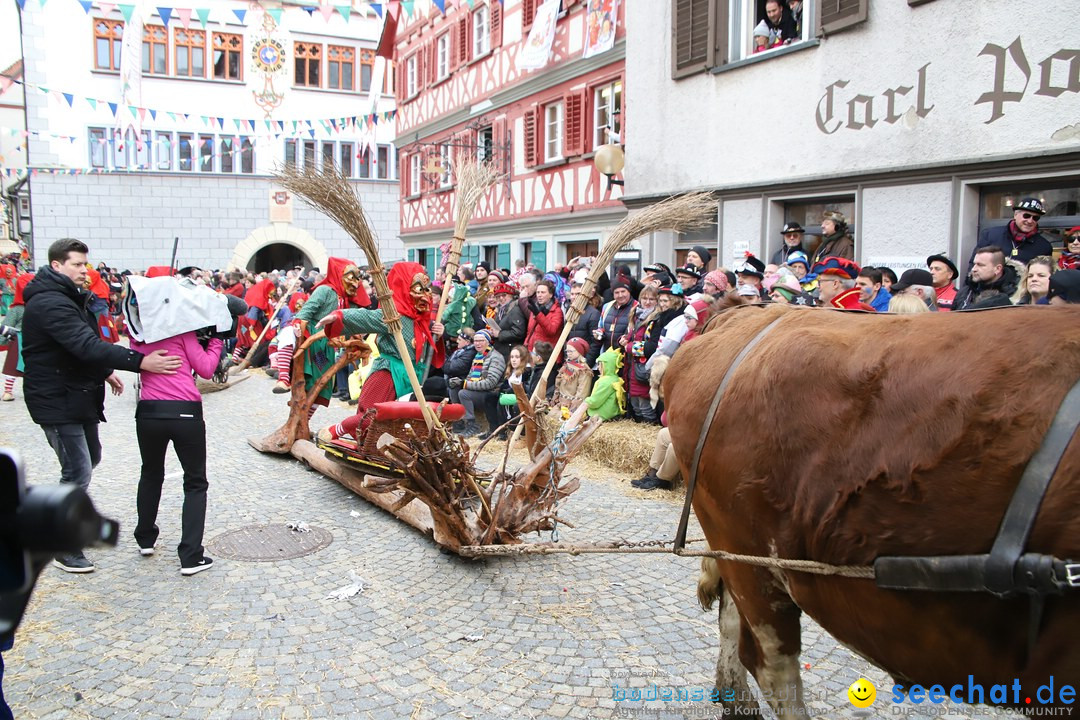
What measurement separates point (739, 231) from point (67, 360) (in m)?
8.39

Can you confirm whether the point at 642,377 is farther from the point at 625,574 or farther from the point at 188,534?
the point at 188,534

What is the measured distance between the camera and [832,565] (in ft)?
Result: 7.11

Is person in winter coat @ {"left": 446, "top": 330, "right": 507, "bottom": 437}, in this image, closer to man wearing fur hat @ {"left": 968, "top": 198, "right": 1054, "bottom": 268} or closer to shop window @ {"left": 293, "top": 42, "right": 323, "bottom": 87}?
man wearing fur hat @ {"left": 968, "top": 198, "right": 1054, "bottom": 268}

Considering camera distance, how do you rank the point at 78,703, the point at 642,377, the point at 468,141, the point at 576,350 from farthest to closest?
the point at 468,141, the point at 576,350, the point at 642,377, the point at 78,703

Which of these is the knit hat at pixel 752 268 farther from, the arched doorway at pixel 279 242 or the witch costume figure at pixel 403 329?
the arched doorway at pixel 279 242

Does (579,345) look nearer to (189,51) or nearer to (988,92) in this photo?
(988,92)

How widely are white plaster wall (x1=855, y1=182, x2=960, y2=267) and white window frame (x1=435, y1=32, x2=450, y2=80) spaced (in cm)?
1549

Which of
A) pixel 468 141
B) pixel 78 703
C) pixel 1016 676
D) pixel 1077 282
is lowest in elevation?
pixel 78 703

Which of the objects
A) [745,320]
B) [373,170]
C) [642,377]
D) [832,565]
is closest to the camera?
[832,565]

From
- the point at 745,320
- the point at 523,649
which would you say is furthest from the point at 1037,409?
the point at 523,649

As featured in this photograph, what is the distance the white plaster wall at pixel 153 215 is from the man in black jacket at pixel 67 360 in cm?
2553

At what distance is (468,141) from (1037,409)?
1951 cm

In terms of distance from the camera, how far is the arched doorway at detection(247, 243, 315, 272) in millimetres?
34500

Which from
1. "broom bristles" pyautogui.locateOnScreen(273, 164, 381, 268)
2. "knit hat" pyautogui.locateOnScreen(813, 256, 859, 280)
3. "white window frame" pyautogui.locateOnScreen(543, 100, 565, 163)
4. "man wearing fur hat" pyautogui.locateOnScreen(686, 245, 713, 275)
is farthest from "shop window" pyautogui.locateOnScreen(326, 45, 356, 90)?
"broom bristles" pyautogui.locateOnScreen(273, 164, 381, 268)
